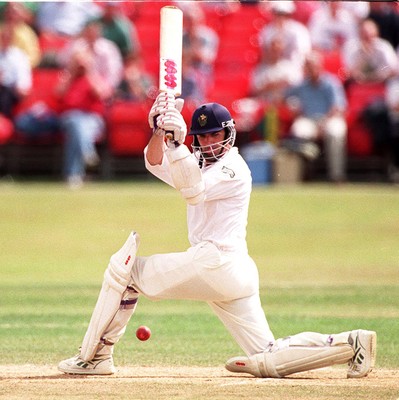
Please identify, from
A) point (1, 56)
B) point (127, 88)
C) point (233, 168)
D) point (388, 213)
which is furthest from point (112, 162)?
point (233, 168)

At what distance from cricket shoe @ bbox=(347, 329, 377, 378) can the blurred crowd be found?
12.5 metres

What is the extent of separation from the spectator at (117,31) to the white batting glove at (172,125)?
48.0 ft

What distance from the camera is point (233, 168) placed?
683 cm

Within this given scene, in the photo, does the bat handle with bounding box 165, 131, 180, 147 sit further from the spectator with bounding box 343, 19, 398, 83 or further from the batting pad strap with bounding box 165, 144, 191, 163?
the spectator with bounding box 343, 19, 398, 83

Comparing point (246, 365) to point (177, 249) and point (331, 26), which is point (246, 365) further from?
point (331, 26)

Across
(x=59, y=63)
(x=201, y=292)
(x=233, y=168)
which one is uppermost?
(x=59, y=63)

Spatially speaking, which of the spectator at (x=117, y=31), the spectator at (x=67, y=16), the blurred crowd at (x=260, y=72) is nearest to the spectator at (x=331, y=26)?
the blurred crowd at (x=260, y=72)

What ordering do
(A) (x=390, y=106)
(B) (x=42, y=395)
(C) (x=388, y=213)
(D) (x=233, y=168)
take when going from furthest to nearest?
(A) (x=390, y=106) → (C) (x=388, y=213) → (D) (x=233, y=168) → (B) (x=42, y=395)

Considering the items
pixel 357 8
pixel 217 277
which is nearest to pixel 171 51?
pixel 217 277

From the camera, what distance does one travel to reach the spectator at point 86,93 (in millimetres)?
19609

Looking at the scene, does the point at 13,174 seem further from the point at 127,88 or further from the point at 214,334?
the point at 214,334

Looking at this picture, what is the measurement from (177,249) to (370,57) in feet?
24.5

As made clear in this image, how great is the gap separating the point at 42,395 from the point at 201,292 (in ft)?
3.82

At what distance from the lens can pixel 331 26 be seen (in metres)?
20.7
